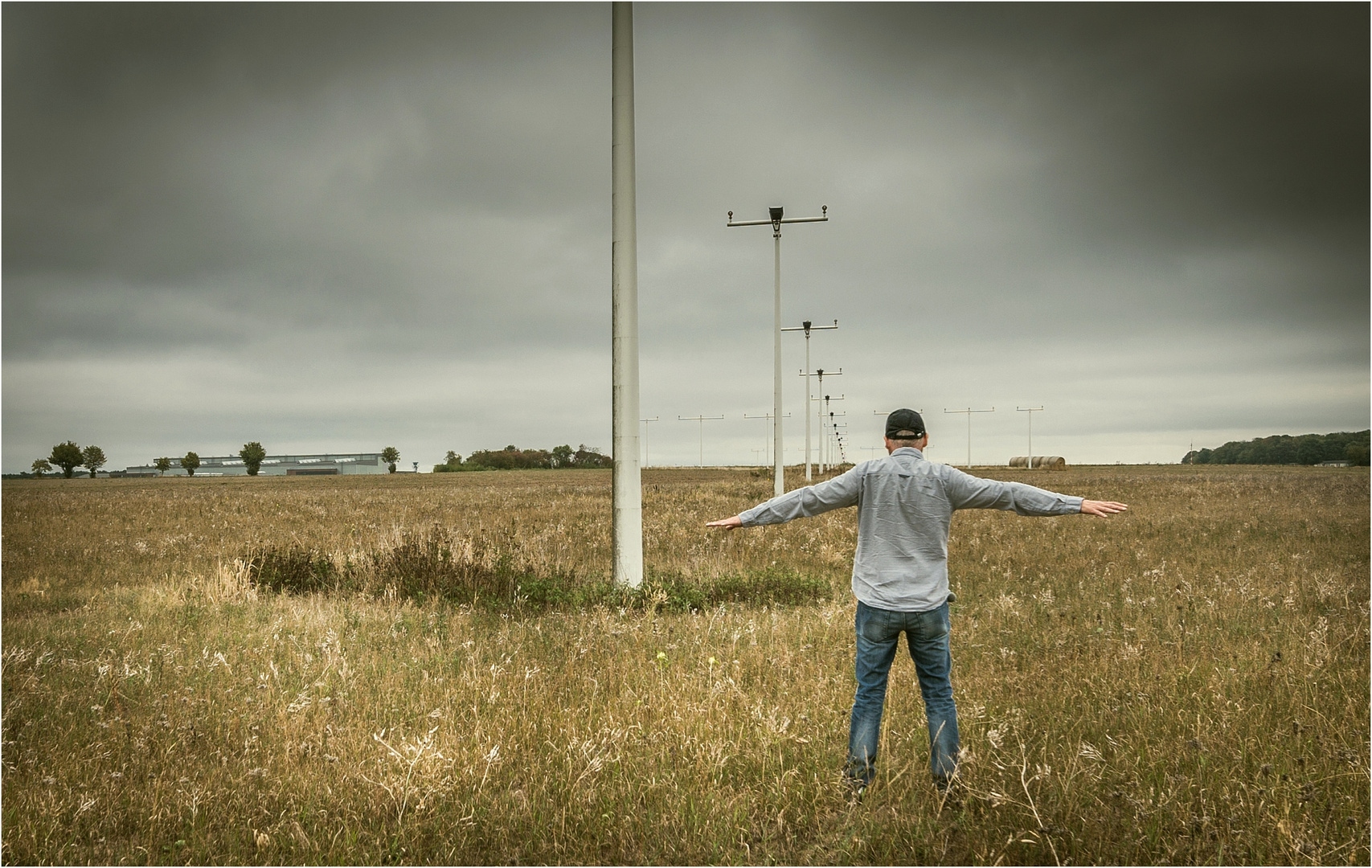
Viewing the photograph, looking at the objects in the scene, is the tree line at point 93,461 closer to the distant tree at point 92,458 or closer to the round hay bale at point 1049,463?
the distant tree at point 92,458

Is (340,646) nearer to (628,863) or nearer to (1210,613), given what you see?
(628,863)

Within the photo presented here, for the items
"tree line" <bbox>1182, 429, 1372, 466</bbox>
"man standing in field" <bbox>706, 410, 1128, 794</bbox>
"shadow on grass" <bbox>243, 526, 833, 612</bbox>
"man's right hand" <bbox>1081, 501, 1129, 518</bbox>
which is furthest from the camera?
"tree line" <bbox>1182, 429, 1372, 466</bbox>

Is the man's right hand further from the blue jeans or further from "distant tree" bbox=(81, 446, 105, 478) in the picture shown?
"distant tree" bbox=(81, 446, 105, 478)

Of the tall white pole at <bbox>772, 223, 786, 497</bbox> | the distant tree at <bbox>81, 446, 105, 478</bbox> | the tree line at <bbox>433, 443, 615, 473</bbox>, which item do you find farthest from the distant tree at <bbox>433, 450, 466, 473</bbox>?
the tall white pole at <bbox>772, 223, 786, 497</bbox>

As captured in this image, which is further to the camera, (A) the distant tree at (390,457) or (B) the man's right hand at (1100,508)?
→ (A) the distant tree at (390,457)

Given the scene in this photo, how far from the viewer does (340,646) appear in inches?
282

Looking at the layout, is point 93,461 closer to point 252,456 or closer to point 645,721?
point 252,456

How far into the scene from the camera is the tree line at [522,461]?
439 feet

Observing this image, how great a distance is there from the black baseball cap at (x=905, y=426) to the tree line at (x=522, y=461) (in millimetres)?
127261

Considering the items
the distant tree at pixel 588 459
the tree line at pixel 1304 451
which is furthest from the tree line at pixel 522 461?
the tree line at pixel 1304 451

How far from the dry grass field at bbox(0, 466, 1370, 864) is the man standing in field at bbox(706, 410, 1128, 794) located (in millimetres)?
347

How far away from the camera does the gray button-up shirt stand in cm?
446

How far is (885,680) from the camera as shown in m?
4.45

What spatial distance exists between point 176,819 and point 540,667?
9.35ft
